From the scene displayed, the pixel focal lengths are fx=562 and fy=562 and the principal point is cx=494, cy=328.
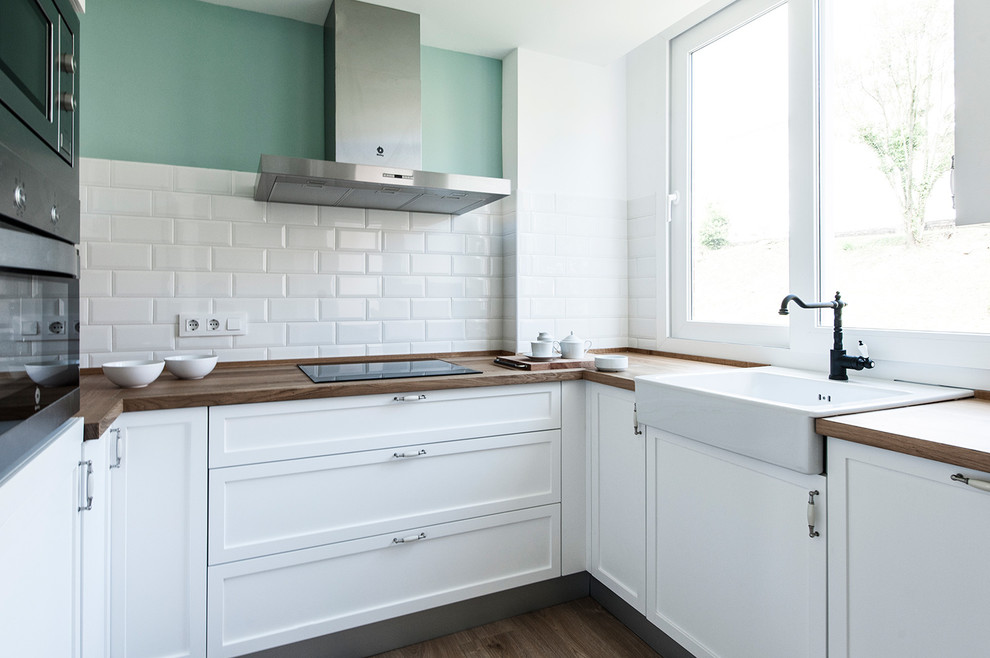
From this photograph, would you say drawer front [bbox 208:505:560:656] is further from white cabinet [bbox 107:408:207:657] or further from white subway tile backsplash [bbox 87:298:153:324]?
white subway tile backsplash [bbox 87:298:153:324]

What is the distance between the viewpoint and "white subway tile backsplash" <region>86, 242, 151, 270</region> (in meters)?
2.04

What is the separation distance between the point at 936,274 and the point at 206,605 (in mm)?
2425

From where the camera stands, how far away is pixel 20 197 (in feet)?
2.76

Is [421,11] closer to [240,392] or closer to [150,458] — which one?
[240,392]

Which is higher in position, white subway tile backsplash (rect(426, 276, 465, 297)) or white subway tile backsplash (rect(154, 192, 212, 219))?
white subway tile backsplash (rect(154, 192, 212, 219))

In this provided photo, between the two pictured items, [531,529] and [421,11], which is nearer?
[531,529]

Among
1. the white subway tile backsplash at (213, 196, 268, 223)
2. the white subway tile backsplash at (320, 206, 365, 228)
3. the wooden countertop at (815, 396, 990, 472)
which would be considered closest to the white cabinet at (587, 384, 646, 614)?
the wooden countertop at (815, 396, 990, 472)

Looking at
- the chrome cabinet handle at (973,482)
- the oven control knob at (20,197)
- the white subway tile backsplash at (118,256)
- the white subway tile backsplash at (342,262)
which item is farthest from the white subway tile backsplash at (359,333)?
the chrome cabinet handle at (973,482)

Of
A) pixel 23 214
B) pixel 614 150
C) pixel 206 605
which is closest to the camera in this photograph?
pixel 23 214

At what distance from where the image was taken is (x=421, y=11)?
232cm

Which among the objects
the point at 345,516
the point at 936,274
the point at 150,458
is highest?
the point at 936,274

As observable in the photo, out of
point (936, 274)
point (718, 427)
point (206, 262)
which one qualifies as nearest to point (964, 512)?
point (718, 427)

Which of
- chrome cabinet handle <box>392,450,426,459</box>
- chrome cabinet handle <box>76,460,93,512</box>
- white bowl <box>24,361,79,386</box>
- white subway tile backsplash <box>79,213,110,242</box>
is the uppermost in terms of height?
white subway tile backsplash <box>79,213,110,242</box>

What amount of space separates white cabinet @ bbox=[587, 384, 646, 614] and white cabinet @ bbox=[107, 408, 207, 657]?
1.36 meters
